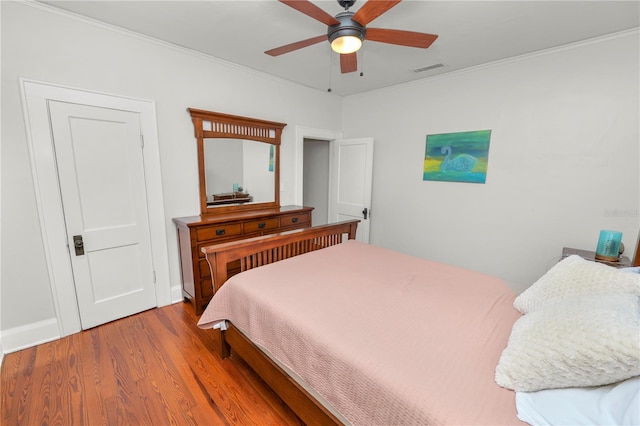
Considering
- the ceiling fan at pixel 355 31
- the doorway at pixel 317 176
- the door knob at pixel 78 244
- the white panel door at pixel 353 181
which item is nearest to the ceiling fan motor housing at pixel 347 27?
the ceiling fan at pixel 355 31

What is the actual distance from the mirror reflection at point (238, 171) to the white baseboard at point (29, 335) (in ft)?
5.41

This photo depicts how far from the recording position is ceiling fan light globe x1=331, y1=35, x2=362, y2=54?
68.2 inches

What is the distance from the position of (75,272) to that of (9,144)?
1.08 meters

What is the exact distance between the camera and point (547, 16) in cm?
204

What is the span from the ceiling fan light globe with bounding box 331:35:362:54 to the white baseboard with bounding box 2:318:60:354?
10.3 feet

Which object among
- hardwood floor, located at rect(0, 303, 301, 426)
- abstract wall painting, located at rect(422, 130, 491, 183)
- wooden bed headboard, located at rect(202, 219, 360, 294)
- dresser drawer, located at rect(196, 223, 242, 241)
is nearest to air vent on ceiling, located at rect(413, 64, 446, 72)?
abstract wall painting, located at rect(422, 130, 491, 183)

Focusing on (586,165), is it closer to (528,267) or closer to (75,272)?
(528,267)

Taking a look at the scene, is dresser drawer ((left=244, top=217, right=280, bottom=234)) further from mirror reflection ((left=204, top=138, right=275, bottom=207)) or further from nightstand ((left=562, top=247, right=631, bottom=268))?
nightstand ((left=562, top=247, right=631, bottom=268))

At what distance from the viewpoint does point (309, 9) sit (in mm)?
1524

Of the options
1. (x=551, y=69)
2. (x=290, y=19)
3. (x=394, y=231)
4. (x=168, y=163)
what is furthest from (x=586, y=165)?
(x=168, y=163)

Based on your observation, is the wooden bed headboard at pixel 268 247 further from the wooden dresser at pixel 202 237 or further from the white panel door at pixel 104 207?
the white panel door at pixel 104 207

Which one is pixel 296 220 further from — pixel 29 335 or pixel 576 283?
pixel 576 283

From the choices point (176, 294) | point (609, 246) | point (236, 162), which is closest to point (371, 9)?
point (236, 162)

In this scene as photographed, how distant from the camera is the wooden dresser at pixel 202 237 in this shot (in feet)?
8.42
